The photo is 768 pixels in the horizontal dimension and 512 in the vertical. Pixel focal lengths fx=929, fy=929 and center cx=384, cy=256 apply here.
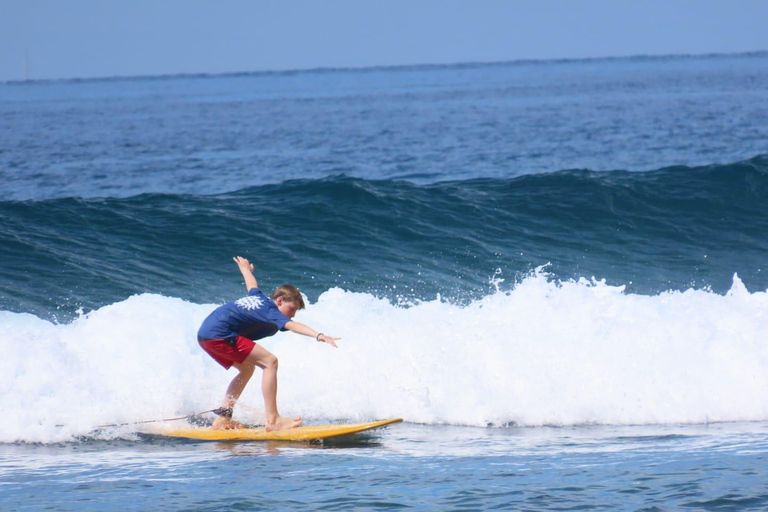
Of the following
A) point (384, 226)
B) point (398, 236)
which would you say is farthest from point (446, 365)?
point (384, 226)

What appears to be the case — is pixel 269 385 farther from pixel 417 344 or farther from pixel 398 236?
pixel 398 236

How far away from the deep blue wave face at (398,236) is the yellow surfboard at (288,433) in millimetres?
4937

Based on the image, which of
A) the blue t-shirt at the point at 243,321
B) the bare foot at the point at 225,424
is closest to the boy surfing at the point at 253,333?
the blue t-shirt at the point at 243,321

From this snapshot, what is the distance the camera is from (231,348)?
26.2 ft

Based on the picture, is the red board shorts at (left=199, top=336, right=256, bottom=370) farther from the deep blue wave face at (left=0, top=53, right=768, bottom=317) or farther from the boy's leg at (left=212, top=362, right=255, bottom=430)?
the deep blue wave face at (left=0, top=53, right=768, bottom=317)

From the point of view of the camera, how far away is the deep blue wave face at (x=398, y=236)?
45.0 ft

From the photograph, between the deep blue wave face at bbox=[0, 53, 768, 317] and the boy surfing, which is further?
the deep blue wave face at bbox=[0, 53, 768, 317]

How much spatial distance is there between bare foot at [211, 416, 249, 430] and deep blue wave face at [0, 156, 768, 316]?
476 cm

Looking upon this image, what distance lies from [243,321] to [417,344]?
2.38 m

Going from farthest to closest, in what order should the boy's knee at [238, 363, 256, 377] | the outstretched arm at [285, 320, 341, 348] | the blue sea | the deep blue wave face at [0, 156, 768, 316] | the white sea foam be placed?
the deep blue wave face at [0, 156, 768, 316]
the white sea foam
the boy's knee at [238, 363, 256, 377]
the outstretched arm at [285, 320, 341, 348]
the blue sea

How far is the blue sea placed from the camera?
6.61 metres

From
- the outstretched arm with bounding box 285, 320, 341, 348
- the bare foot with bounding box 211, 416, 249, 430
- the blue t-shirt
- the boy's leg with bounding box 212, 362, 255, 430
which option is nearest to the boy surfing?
the blue t-shirt

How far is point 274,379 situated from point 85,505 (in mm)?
2196

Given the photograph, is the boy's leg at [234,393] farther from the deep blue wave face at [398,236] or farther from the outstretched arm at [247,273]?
the deep blue wave face at [398,236]
